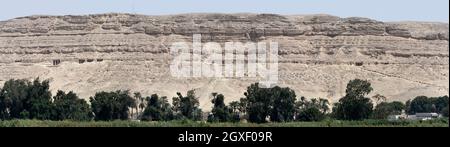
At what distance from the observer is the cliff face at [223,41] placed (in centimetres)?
14162

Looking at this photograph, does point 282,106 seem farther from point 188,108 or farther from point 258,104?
point 188,108

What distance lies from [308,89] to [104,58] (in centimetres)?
2741

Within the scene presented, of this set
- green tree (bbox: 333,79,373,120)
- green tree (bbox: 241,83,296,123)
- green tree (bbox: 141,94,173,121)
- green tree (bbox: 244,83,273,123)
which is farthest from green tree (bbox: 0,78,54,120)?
green tree (bbox: 333,79,373,120)

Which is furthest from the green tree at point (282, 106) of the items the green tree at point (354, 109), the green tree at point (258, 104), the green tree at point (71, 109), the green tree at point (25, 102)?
the green tree at point (25, 102)

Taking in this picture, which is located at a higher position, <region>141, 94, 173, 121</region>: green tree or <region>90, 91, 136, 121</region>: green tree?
<region>90, 91, 136, 121</region>: green tree

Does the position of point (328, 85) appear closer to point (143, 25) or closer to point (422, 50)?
point (422, 50)

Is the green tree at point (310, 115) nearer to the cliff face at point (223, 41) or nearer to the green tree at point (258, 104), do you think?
the green tree at point (258, 104)

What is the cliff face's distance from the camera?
142m

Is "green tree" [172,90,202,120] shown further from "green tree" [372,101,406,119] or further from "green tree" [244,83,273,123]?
"green tree" [372,101,406,119]

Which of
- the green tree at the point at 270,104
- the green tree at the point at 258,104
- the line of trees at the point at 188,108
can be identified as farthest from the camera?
the green tree at the point at 270,104

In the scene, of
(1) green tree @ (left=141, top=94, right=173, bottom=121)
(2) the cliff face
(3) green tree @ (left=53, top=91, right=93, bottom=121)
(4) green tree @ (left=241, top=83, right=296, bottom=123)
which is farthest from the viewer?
(2) the cliff face

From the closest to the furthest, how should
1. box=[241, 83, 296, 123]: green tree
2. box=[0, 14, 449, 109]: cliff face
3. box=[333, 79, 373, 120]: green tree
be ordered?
box=[333, 79, 373, 120]: green tree < box=[241, 83, 296, 123]: green tree < box=[0, 14, 449, 109]: cliff face

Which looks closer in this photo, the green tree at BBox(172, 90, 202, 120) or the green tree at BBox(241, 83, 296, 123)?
the green tree at BBox(241, 83, 296, 123)

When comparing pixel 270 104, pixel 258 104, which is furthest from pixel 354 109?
pixel 270 104
